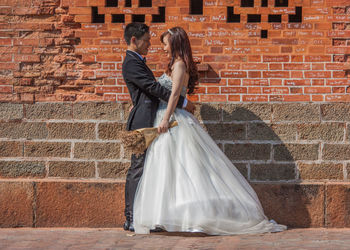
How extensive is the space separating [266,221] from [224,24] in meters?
2.05

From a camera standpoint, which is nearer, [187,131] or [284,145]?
[187,131]

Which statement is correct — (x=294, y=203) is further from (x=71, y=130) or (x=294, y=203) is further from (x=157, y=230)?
(x=71, y=130)

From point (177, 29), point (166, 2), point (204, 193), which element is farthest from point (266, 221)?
point (166, 2)

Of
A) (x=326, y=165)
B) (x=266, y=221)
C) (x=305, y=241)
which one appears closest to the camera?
(x=305, y=241)

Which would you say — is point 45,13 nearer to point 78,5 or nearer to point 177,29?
point 78,5

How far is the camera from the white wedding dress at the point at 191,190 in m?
5.20

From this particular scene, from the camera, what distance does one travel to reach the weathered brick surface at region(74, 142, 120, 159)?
604cm

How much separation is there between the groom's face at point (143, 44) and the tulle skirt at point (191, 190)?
661 millimetres

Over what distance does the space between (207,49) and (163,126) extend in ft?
3.56

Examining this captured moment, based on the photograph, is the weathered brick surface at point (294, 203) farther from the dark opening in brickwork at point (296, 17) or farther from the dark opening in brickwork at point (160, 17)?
the dark opening in brickwork at point (160, 17)

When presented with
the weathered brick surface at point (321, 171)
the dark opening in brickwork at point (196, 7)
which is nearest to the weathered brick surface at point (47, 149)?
the dark opening in brickwork at point (196, 7)

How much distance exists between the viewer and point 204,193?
5.25 metres

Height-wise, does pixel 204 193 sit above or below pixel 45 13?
below

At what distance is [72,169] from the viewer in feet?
19.9
